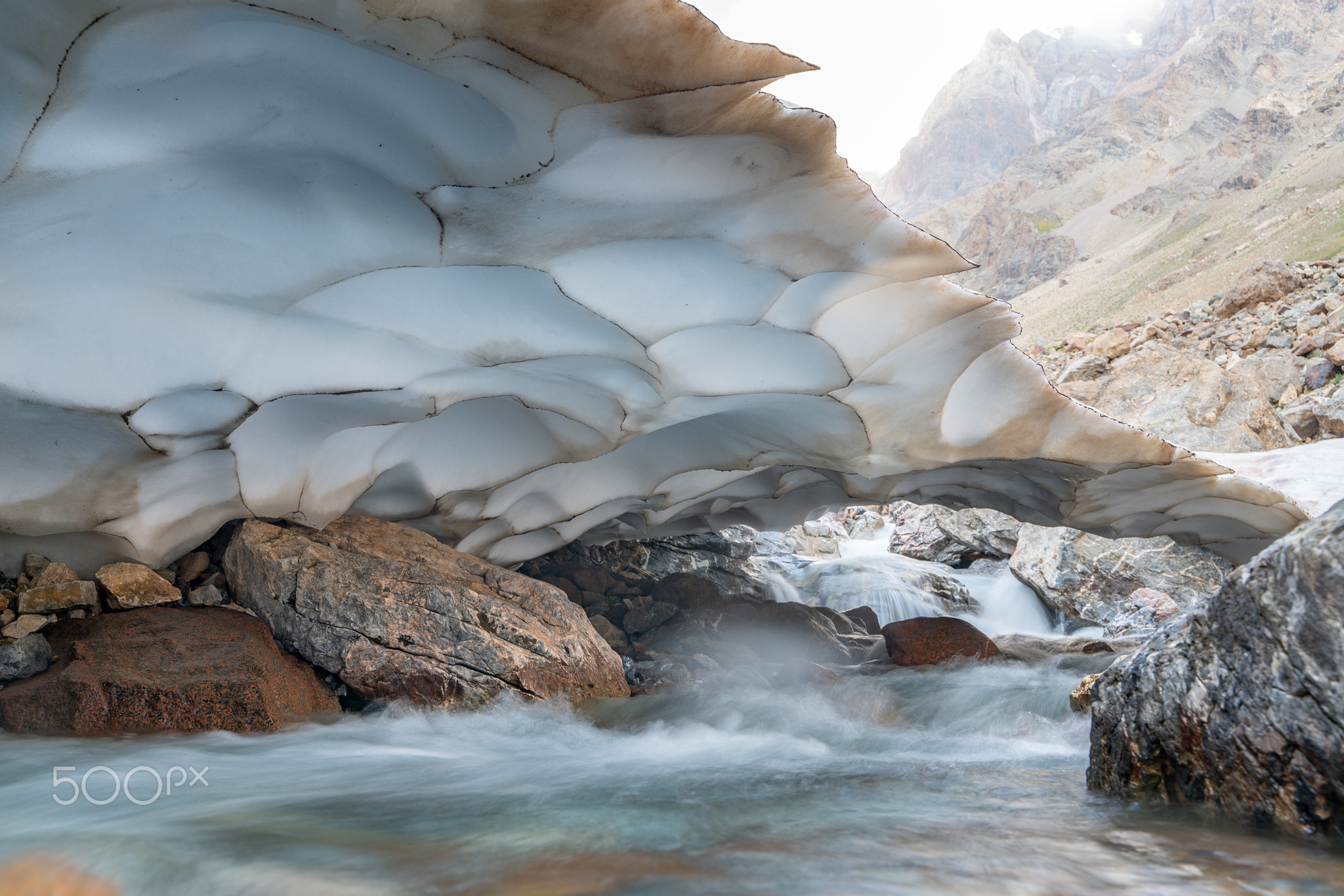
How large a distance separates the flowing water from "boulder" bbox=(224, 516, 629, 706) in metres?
0.19

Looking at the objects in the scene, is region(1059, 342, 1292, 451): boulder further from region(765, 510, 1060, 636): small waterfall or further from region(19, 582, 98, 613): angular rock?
region(19, 582, 98, 613): angular rock

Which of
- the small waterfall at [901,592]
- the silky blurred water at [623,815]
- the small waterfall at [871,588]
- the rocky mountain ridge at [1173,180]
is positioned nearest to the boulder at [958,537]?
the small waterfall at [901,592]

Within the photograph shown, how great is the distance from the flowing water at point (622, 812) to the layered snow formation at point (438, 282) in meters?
1.32

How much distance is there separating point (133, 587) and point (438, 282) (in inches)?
89.0

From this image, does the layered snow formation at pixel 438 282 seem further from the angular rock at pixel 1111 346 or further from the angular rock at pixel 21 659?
the angular rock at pixel 1111 346

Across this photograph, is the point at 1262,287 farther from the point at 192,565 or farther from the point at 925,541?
the point at 192,565

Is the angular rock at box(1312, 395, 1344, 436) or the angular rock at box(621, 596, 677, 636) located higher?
the angular rock at box(1312, 395, 1344, 436)

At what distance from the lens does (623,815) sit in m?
2.33

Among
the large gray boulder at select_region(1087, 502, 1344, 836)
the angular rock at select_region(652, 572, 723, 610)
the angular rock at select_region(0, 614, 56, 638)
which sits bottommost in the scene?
the angular rock at select_region(652, 572, 723, 610)

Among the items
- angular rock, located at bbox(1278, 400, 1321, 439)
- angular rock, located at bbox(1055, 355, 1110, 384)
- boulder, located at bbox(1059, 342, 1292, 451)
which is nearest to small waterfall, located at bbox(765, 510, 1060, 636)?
boulder, located at bbox(1059, 342, 1292, 451)

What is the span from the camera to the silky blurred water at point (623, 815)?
162 centimetres

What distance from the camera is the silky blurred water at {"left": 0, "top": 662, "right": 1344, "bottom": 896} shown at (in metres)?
1.62

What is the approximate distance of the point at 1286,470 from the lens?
666cm

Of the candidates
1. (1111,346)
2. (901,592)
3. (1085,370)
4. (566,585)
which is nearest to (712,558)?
(566,585)
